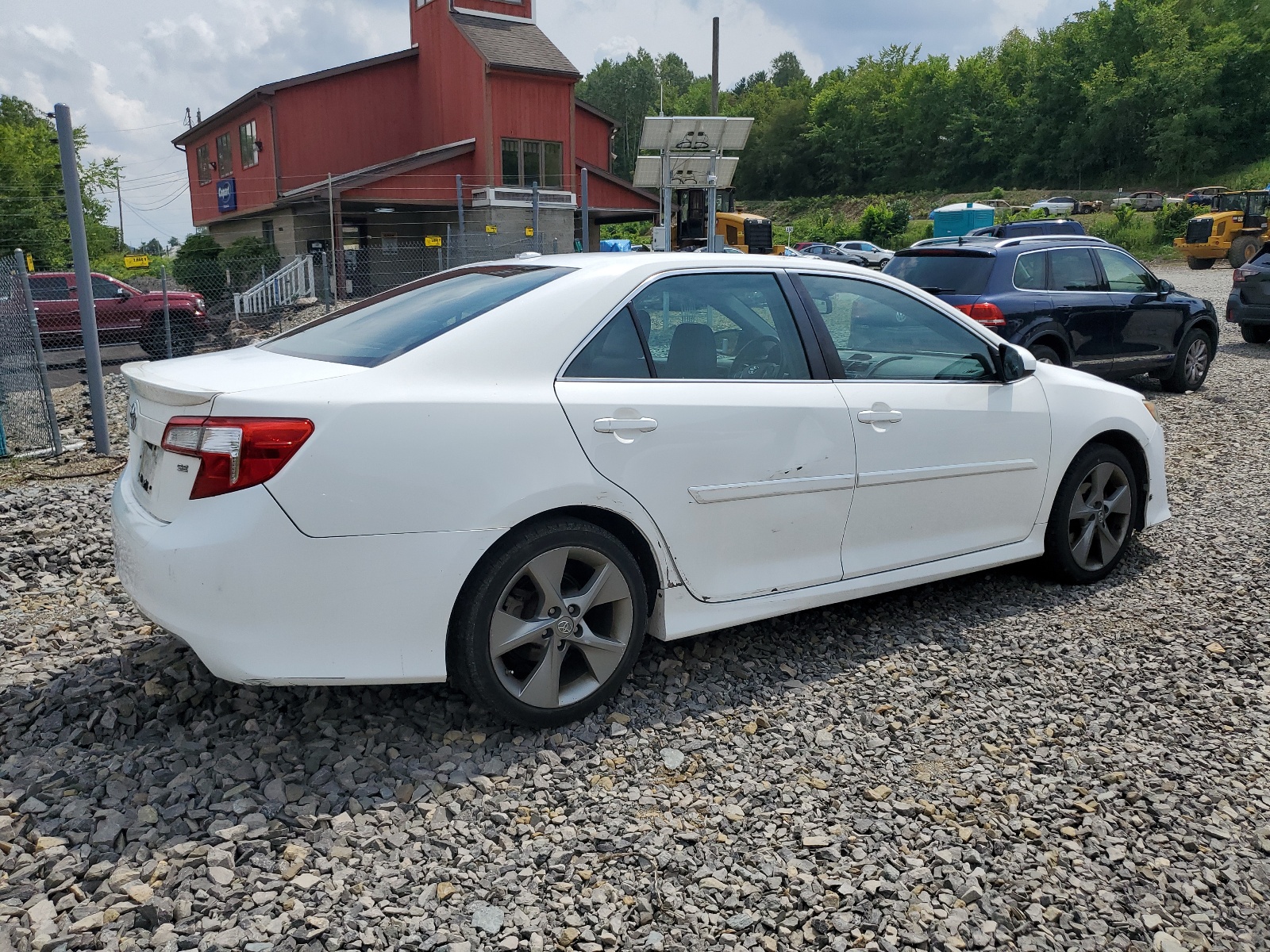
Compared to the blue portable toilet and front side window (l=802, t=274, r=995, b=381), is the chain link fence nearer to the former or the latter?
front side window (l=802, t=274, r=995, b=381)

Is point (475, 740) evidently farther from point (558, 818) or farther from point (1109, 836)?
point (1109, 836)

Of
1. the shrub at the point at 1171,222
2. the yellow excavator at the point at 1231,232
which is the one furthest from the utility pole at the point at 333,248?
the shrub at the point at 1171,222

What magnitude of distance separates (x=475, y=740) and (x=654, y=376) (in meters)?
1.42

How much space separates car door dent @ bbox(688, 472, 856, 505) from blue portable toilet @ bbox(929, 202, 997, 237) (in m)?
42.1

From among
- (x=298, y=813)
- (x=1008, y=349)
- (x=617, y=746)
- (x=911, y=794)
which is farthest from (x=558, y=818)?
(x=1008, y=349)

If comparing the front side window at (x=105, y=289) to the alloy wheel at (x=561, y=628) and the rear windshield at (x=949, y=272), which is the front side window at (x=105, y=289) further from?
the alloy wheel at (x=561, y=628)

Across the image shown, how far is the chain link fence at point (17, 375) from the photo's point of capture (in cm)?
818

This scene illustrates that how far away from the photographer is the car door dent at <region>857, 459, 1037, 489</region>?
403 centimetres

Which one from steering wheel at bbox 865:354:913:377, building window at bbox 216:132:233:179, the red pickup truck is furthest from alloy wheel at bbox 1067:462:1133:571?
building window at bbox 216:132:233:179

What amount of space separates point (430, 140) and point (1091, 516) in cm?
2964

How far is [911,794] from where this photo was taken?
310cm

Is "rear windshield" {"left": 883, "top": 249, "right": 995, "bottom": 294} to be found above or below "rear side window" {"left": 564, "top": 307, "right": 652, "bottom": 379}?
above

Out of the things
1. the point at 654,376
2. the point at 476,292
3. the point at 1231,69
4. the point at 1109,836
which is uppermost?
the point at 1231,69

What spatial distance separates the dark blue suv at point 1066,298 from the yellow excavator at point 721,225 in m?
18.1
